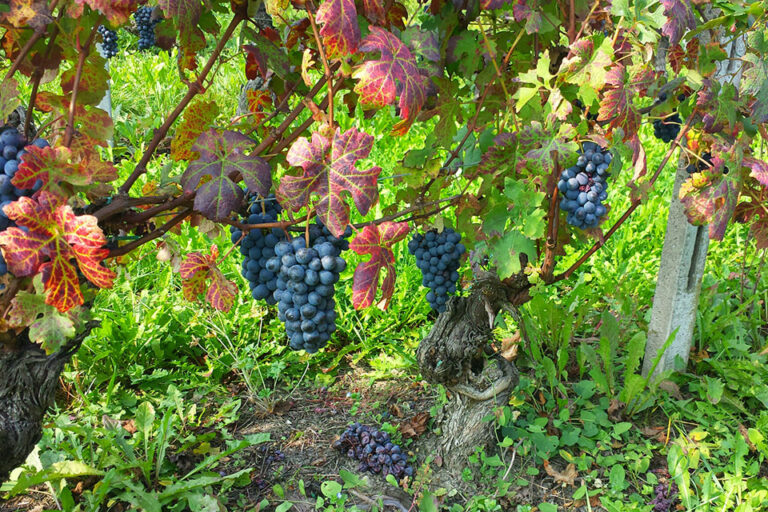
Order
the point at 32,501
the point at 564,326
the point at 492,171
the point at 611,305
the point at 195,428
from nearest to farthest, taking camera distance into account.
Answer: the point at 492,171
the point at 32,501
the point at 195,428
the point at 564,326
the point at 611,305

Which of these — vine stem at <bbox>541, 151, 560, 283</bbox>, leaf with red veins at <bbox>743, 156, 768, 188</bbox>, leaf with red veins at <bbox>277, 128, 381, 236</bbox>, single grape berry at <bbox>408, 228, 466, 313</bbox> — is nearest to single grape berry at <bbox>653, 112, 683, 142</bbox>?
leaf with red veins at <bbox>743, 156, 768, 188</bbox>

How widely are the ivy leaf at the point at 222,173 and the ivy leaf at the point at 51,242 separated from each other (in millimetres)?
218

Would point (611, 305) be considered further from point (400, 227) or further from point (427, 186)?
→ point (400, 227)

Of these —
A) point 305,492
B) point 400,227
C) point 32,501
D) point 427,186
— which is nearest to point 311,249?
point 400,227

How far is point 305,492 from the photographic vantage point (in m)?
2.28

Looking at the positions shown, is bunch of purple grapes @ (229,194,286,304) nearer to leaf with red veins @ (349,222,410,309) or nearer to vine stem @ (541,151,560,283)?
leaf with red veins @ (349,222,410,309)

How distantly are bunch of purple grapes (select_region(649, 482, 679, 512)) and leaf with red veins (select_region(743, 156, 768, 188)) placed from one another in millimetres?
1085

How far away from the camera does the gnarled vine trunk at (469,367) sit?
2201 millimetres

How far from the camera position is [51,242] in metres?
1.05

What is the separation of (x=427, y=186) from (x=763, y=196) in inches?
42.9

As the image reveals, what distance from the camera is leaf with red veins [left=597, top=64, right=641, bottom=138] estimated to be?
145 centimetres

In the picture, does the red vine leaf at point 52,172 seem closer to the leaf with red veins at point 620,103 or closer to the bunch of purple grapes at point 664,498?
the leaf with red veins at point 620,103

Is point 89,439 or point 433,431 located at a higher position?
point 89,439

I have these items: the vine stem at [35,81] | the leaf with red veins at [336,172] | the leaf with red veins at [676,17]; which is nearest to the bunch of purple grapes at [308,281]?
the leaf with red veins at [336,172]
